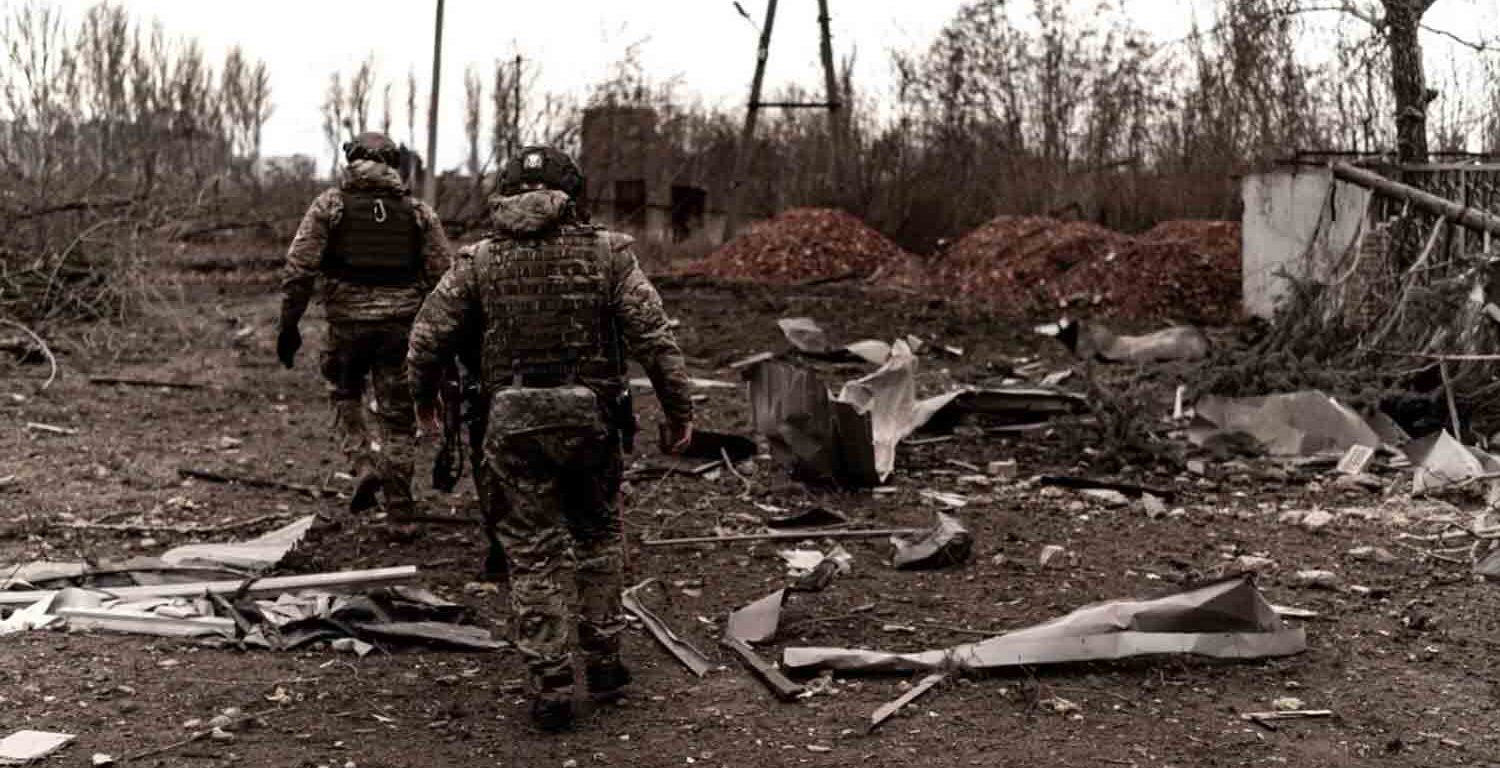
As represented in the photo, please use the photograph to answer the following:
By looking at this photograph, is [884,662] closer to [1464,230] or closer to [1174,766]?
[1174,766]

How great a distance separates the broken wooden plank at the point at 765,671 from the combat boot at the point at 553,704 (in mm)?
688

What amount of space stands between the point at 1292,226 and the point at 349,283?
10.2 meters

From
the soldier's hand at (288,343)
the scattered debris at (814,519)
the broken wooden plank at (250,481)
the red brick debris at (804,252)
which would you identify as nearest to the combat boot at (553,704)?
the scattered debris at (814,519)

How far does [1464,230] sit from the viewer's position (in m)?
11.1

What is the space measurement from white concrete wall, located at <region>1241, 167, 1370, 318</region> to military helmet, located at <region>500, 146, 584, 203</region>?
9069 millimetres

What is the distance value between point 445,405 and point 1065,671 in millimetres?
2880

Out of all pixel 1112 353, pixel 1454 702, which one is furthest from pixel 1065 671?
pixel 1112 353

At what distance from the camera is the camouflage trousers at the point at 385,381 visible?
7.12 metres

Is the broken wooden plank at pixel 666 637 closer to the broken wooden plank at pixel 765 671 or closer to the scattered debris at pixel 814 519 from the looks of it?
the broken wooden plank at pixel 765 671

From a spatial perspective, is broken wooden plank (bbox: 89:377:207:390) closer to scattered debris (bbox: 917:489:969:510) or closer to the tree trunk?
scattered debris (bbox: 917:489:969:510)

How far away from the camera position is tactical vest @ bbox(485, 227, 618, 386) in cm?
475

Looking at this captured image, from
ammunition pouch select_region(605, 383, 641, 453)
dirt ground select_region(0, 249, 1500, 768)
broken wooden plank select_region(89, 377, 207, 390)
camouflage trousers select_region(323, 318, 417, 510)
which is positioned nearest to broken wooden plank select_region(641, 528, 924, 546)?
dirt ground select_region(0, 249, 1500, 768)

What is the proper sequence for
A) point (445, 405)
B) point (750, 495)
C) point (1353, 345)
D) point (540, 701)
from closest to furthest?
point (540, 701), point (445, 405), point (750, 495), point (1353, 345)

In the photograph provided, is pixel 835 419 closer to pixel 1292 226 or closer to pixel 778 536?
pixel 778 536
